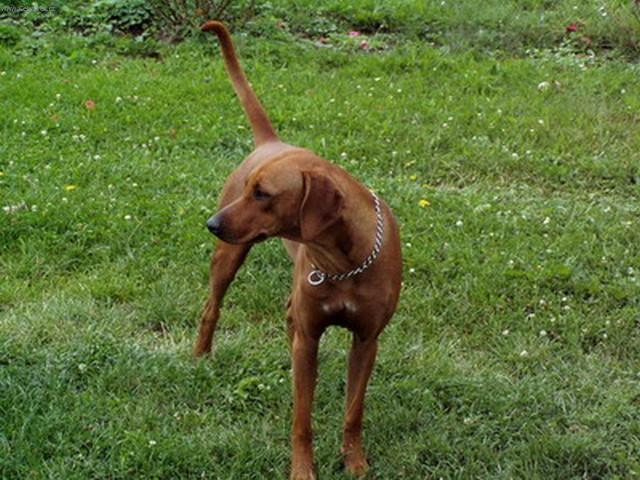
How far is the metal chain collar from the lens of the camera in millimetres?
3508

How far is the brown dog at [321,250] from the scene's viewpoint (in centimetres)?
331

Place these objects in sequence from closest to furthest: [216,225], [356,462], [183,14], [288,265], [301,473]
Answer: [216,225]
[301,473]
[356,462]
[288,265]
[183,14]

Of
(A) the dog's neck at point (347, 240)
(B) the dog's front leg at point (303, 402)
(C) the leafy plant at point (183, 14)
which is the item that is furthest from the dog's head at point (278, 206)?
(C) the leafy plant at point (183, 14)

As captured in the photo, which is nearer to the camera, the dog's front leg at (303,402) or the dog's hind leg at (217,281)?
the dog's front leg at (303,402)

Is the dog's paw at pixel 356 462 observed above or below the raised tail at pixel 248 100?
below

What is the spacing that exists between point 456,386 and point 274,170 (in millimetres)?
1487

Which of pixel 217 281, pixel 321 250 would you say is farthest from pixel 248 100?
pixel 321 250

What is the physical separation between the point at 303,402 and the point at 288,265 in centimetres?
164

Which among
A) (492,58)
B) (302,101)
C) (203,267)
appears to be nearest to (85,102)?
(302,101)

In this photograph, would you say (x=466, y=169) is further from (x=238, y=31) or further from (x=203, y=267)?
(x=238, y=31)

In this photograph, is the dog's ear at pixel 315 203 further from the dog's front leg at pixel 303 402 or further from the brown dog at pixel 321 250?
the dog's front leg at pixel 303 402

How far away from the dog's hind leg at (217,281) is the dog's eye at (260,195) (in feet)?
3.12

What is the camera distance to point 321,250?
3.48 metres

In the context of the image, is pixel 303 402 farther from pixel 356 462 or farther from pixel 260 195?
pixel 260 195
